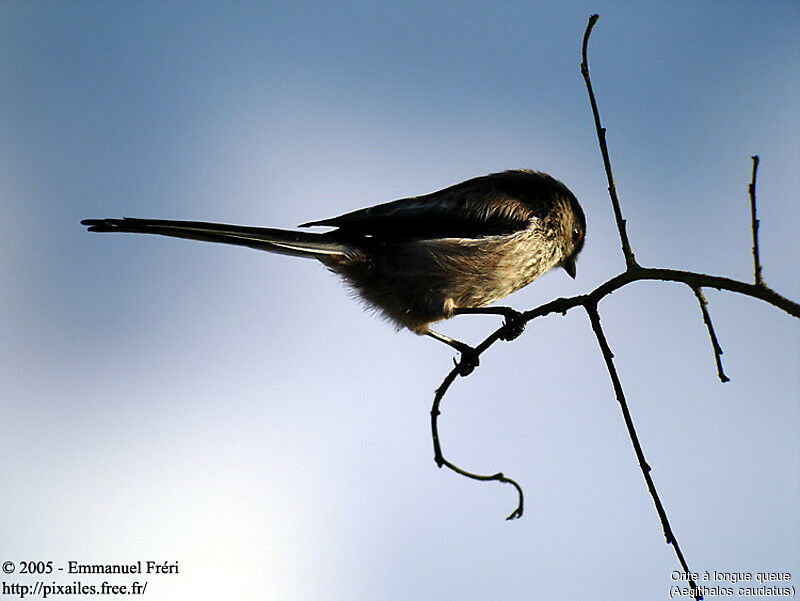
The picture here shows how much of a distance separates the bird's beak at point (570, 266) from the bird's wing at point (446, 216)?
2.31ft

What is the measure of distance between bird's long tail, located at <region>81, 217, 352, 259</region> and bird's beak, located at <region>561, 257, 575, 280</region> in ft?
5.87

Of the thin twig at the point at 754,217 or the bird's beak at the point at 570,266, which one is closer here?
the thin twig at the point at 754,217

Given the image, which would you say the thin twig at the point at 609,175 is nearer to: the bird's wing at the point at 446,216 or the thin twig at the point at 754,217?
the thin twig at the point at 754,217

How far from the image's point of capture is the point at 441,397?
318cm

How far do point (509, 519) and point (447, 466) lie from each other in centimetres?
37

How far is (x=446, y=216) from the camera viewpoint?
169 inches

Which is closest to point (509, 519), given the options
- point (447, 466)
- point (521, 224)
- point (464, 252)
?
point (447, 466)

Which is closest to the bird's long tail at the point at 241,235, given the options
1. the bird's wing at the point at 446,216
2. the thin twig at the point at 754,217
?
the bird's wing at the point at 446,216

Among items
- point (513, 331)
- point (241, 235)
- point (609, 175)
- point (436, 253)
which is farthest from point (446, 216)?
point (609, 175)

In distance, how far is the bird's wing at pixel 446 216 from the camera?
13.8 feet

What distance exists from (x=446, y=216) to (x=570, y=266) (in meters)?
1.31

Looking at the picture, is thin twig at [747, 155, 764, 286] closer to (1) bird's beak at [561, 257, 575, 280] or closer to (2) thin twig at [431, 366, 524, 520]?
(2) thin twig at [431, 366, 524, 520]

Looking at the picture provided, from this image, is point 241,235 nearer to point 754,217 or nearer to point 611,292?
point 611,292

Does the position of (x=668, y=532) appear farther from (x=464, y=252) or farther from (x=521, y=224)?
(x=521, y=224)
